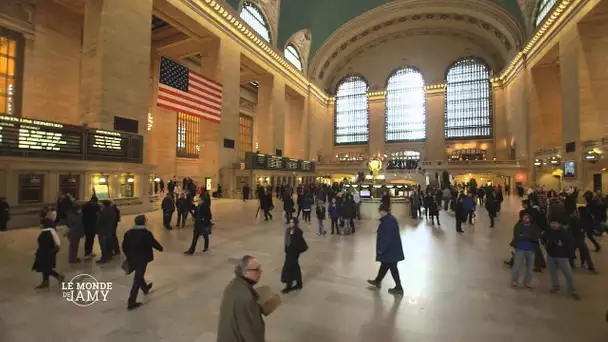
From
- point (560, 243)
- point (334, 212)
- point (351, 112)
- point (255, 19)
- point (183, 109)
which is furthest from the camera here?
point (351, 112)

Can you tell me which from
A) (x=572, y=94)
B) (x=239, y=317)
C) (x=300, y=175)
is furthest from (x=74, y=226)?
(x=572, y=94)

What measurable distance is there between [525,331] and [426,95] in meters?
38.0

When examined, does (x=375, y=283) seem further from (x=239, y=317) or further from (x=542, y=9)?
(x=542, y=9)

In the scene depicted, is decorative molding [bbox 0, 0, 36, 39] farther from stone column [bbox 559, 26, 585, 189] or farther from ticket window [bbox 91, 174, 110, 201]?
stone column [bbox 559, 26, 585, 189]

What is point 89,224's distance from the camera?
5.88 metres

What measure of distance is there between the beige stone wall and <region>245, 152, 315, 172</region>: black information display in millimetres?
9604

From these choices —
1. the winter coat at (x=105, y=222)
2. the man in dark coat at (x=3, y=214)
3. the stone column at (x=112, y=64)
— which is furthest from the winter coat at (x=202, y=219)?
the stone column at (x=112, y=64)

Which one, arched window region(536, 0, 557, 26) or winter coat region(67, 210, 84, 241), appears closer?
winter coat region(67, 210, 84, 241)

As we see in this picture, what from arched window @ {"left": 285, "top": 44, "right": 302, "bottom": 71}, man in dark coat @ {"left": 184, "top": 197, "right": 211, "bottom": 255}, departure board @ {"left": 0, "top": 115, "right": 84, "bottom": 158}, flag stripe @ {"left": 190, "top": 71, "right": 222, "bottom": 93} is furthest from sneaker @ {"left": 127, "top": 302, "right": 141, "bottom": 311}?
arched window @ {"left": 285, "top": 44, "right": 302, "bottom": 71}

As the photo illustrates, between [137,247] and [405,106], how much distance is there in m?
39.2

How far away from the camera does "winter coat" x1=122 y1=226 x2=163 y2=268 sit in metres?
3.68

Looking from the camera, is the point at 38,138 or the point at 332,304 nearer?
the point at 332,304

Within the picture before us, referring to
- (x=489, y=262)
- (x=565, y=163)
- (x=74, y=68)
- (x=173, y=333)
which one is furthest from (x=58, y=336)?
Result: (x=565, y=163)

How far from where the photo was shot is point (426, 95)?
122 feet
